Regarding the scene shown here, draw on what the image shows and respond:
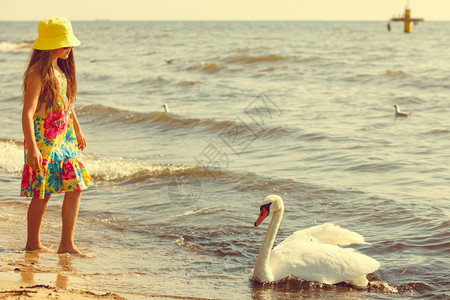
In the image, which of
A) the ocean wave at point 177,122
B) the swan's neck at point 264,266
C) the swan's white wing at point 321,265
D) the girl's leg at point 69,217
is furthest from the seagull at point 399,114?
the girl's leg at point 69,217

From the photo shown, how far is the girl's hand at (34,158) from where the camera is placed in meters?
4.52

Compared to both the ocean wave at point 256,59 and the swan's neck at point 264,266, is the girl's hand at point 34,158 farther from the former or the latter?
the ocean wave at point 256,59

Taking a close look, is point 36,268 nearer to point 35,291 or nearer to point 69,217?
point 69,217

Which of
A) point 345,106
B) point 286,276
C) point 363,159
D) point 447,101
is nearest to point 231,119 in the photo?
point 345,106

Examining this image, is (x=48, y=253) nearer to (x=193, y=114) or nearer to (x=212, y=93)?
(x=193, y=114)

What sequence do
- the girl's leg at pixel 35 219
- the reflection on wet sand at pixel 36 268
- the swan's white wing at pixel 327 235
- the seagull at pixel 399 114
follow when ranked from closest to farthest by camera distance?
the reflection on wet sand at pixel 36 268
the girl's leg at pixel 35 219
the swan's white wing at pixel 327 235
the seagull at pixel 399 114

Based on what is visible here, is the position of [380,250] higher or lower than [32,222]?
lower

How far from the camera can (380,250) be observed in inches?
239

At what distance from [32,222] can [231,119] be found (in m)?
9.11

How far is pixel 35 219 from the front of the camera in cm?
500

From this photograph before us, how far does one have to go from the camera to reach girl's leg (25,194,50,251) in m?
4.98

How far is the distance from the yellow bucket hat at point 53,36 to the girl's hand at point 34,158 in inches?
31.4

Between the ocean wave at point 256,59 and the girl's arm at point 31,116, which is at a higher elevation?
the girl's arm at point 31,116

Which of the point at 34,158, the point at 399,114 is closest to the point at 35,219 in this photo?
the point at 34,158
